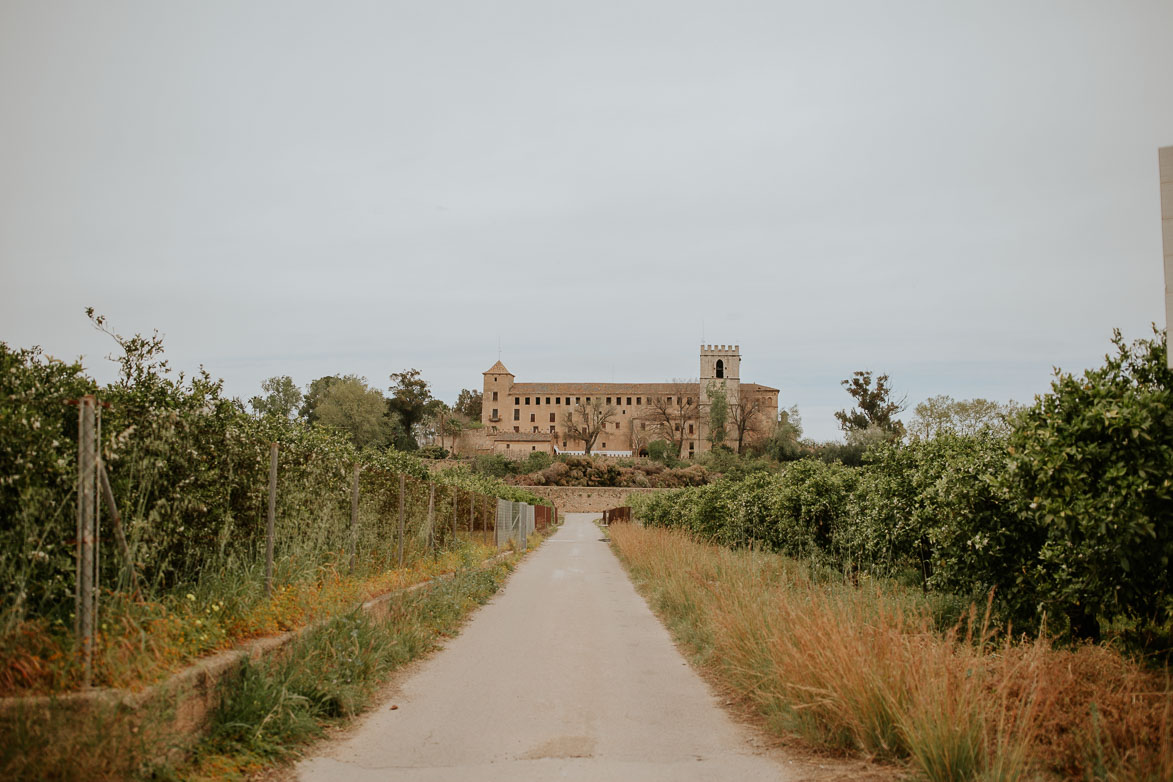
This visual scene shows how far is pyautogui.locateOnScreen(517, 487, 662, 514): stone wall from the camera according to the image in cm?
9488

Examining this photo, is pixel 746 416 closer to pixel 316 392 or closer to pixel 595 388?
pixel 595 388

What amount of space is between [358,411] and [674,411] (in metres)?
57.9

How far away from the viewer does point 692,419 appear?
445 feet

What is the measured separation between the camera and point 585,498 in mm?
96062

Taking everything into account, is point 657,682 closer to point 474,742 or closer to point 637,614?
point 474,742

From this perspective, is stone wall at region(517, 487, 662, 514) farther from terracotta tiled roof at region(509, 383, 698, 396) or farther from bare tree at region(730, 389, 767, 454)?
terracotta tiled roof at region(509, 383, 698, 396)

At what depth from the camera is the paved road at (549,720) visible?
543 cm

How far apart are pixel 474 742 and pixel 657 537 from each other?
66.0 ft

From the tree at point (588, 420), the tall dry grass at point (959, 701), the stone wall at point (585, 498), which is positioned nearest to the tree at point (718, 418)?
the tree at point (588, 420)

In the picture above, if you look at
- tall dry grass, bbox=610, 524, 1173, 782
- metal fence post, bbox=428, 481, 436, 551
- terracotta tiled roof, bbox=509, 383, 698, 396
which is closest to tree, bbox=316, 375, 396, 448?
terracotta tiled roof, bbox=509, 383, 698, 396

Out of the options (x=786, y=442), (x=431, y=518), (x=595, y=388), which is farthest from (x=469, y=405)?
(x=431, y=518)

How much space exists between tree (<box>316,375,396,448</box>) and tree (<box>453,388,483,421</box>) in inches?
1890

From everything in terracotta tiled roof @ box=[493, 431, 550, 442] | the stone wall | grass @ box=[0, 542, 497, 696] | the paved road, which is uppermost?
terracotta tiled roof @ box=[493, 431, 550, 442]

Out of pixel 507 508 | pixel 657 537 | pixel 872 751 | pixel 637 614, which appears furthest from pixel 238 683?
pixel 507 508
